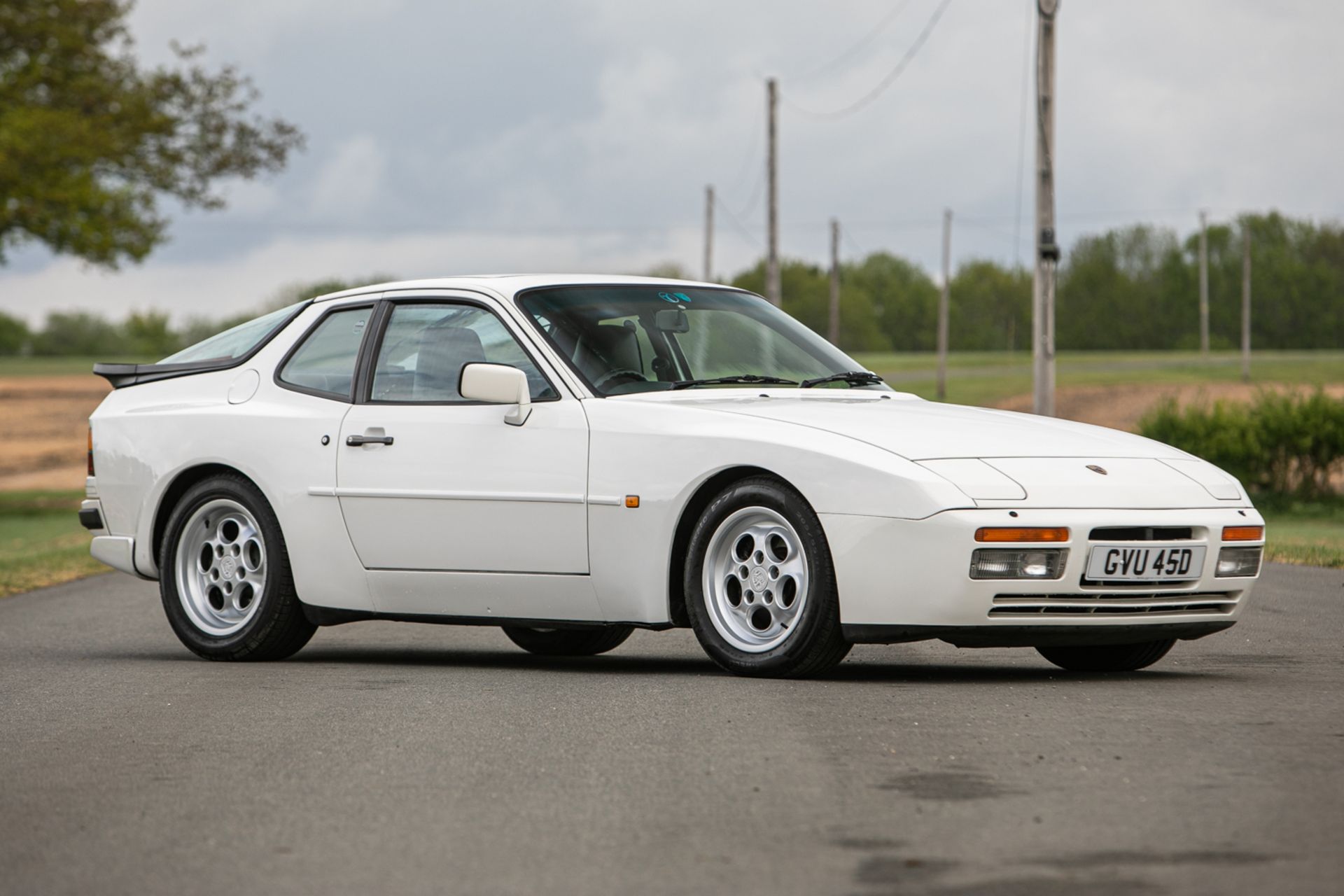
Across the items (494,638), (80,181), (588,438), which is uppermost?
(80,181)

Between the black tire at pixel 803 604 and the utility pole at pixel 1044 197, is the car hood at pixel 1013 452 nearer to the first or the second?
the black tire at pixel 803 604

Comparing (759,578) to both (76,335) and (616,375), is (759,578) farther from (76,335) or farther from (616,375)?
(76,335)

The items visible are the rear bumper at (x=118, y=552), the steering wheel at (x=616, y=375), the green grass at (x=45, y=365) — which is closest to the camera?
the steering wheel at (x=616, y=375)

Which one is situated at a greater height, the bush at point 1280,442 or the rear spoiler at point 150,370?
the rear spoiler at point 150,370

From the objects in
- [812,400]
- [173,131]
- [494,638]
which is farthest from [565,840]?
[173,131]

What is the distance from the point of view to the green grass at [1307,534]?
14.7 m

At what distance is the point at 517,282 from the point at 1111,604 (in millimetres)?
2915

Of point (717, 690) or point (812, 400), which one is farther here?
point (812, 400)

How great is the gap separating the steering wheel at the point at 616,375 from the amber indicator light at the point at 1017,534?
174 centimetres

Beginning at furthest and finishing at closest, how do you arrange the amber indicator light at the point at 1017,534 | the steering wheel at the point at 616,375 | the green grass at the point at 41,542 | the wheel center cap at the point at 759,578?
the green grass at the point at 41,542 → the steering wheel at the point at 616,375 → the wheel center cap at the point at 759,578 → the amber indicator light at the point at 1017,534

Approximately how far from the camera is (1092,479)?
6.92m

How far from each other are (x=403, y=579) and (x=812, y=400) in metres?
1.88

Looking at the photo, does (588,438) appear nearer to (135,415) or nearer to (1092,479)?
(1092,479)

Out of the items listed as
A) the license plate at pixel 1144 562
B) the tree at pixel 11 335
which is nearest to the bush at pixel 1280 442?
the license plate at pixel 1144 562
